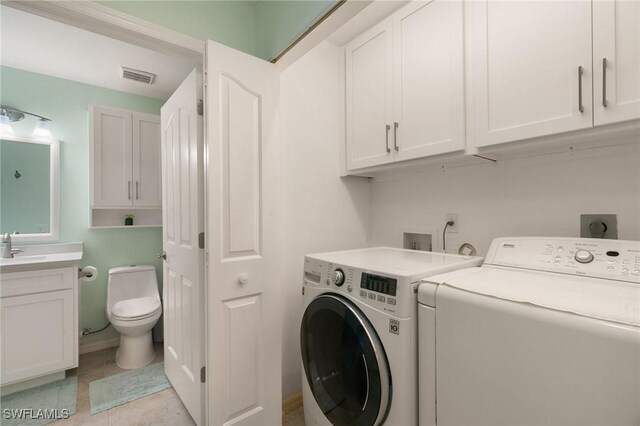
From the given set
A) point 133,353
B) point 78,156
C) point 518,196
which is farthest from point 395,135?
point 78,156

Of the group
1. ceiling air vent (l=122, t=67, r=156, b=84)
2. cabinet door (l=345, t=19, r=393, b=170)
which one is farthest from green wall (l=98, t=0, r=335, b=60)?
ceiling air vent (l=122, t=67, r=156, b=84)

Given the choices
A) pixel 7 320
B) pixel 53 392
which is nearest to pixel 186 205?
pixel 7 320

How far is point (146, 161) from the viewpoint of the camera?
272 centimetres

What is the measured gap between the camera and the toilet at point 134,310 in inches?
88.3

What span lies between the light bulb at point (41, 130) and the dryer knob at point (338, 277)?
9.03 feet

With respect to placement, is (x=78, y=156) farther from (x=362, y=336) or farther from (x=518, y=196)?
(x=518, y=196)

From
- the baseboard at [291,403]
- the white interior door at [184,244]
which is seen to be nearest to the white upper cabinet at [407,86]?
the white interior door at [184,244]

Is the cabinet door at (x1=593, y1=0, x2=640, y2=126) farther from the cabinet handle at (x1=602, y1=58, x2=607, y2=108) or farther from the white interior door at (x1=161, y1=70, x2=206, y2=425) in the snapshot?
the white interior door at (x1=161, y1=70, x2=206, y2=425)

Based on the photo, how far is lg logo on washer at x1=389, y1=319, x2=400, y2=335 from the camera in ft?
3.33

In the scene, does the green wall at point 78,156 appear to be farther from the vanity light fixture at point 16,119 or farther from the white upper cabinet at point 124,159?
the white upper cabinet at point 124,159

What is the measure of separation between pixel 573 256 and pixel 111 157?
3.30 m

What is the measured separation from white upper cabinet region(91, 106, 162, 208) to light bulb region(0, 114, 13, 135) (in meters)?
0.55

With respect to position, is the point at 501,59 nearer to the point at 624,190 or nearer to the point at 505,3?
the point at 505,3

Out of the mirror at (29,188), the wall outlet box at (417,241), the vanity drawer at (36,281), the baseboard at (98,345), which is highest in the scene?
the mirror at (29,188)
